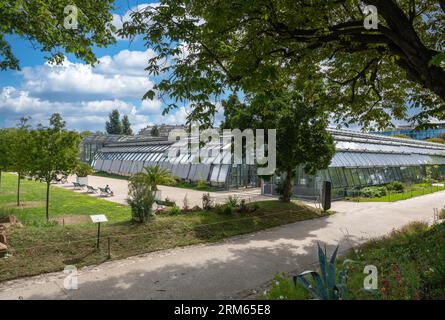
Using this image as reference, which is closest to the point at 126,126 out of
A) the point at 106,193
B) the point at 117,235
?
the point at 106,193

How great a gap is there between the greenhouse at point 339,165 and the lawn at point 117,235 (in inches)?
370

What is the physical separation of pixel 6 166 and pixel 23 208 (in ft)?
16.6

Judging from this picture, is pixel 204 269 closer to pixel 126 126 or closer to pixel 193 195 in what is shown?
pixel 193 195

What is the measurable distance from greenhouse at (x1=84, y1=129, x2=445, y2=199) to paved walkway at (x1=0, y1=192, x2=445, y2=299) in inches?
431

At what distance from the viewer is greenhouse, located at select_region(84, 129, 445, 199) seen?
25750 millimetres

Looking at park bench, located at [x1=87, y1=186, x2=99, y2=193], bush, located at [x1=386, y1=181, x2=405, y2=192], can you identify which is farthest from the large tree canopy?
park bench, located at [x1=87, y1=186, x2=99, y2=193]

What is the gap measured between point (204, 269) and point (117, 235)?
3.45 m

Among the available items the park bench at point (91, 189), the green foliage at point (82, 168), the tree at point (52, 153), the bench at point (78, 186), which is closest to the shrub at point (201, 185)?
the park bench at point (91, 189)

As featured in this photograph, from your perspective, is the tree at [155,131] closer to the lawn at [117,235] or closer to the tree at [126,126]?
the tree at [126,126]

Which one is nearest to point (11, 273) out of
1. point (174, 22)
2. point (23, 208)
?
point (174, 22)

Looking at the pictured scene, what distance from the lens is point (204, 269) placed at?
8.63 meters

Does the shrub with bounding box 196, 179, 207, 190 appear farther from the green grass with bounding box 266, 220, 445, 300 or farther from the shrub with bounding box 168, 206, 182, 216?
the green grass with bounding box 266, 220, 445, 300
